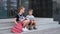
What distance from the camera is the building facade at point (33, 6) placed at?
14758 mm

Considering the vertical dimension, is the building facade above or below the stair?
above

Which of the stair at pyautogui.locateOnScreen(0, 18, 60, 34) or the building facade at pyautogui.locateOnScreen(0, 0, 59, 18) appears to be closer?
the stair at pyautogui.locateOnScreen(0, 18, 60, 34)

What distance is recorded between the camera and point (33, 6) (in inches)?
661

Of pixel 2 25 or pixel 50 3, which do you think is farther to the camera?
pixel 50 3

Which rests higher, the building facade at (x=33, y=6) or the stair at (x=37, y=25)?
the building facade at (x=33, y=6)

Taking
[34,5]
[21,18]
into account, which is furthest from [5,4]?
[21,18]

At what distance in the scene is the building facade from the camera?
14.8 meters

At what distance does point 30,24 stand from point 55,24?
2926 millimetres

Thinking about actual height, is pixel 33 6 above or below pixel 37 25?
above

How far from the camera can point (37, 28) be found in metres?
11.8

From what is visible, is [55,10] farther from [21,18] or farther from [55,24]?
[21,18]

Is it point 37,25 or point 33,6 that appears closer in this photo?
point 37,25

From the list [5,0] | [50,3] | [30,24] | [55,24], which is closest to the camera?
[30,24]

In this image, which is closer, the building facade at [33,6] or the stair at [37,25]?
the stair at [37,25]
